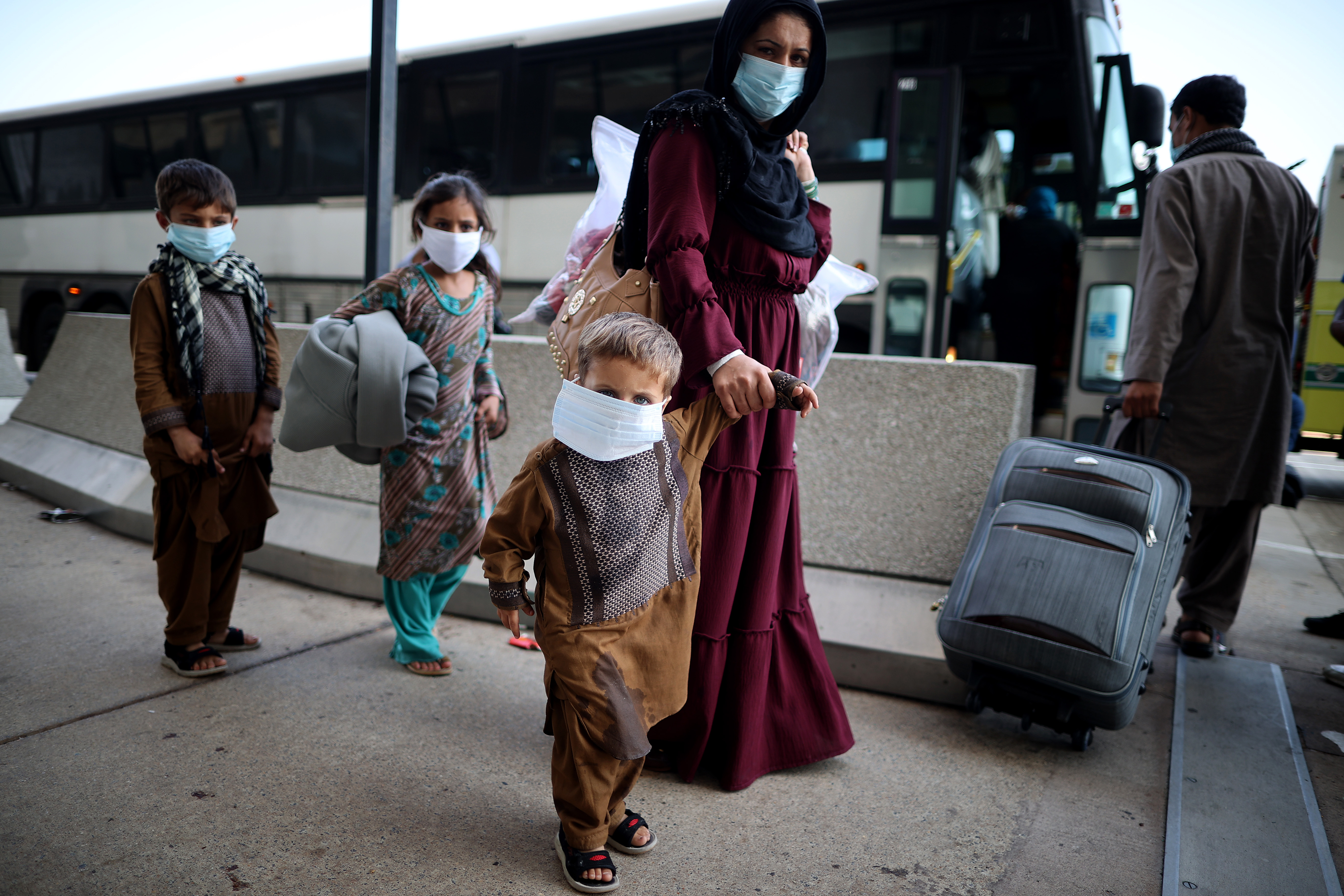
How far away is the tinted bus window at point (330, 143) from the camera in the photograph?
8.81m

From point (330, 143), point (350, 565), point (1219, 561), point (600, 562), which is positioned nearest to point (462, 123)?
point (330, 143)

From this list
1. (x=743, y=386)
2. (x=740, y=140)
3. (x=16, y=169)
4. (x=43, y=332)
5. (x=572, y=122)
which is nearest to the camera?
(x=743, y=386)

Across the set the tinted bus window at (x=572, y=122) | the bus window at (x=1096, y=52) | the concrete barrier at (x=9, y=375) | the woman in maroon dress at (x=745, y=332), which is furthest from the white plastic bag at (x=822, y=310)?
the concrete barrier at (x=9, y=375)

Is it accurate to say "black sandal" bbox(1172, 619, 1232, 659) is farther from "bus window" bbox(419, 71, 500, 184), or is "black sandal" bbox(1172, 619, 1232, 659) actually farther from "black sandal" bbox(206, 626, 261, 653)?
"bus window" bbox(419, 71, 500, 184)

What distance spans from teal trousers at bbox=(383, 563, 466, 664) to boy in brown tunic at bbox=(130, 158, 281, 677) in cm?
50

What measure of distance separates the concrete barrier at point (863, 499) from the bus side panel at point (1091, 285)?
298cm

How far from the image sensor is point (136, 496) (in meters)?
4.47

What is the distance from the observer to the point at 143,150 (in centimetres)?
1039

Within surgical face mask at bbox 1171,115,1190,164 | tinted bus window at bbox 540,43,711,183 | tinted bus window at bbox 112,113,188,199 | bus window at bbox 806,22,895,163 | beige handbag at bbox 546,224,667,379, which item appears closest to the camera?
beige handbag at bbox 546,224,667,379

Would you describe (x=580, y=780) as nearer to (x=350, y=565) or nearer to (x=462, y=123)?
(x=350, y=565)

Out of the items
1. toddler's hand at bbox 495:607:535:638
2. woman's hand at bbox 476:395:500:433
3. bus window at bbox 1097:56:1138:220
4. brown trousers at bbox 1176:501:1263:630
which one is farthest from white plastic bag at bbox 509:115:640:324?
bus window at bbox 1097:56:1138:220

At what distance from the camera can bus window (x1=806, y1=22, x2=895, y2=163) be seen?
6578 millimetres

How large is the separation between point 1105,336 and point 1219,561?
9.28 feet

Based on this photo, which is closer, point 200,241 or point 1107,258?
point 200,241
